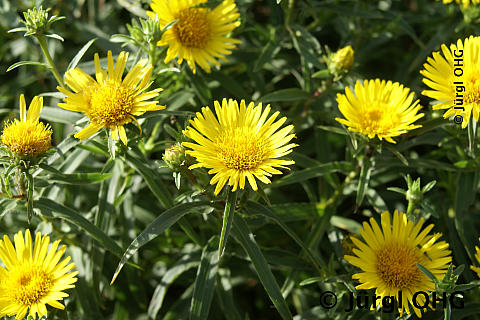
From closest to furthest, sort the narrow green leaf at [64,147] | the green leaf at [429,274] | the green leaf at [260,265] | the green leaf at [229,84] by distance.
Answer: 1. the green leaf at [429,274]
2. the green leaf at [260,265]
3. the narrow green leaf at [64,147]
4. the green leaf at [229,84]

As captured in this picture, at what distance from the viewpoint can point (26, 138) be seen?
5.99ft

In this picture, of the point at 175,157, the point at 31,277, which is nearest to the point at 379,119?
the point at 175,157

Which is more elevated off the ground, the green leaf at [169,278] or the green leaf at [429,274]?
the green leaf at [169,278]

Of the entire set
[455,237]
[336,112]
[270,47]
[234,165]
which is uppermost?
[270,47]

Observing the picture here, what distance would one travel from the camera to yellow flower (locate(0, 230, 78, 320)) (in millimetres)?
1864

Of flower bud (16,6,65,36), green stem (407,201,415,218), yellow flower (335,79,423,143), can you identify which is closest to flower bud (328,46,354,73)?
yellow flower (335,79,423,143)

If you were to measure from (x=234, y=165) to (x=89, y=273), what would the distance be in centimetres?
99

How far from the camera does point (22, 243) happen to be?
197cm

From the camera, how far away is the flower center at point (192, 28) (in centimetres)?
230

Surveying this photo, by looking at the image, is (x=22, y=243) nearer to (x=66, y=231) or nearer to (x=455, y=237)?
(x=66, y=231)

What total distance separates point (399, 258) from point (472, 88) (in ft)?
2.45

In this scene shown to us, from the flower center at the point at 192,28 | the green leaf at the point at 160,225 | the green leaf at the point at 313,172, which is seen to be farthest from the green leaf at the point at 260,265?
the flower center at the point at 192,28

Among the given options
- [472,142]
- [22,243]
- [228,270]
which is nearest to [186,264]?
[228,270]

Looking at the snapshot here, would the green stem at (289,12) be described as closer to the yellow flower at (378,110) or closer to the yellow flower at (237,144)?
the yellow flower at (378,110)
